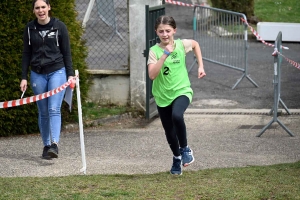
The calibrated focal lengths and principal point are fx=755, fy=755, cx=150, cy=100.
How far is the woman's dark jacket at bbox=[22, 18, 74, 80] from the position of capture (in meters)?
8.23

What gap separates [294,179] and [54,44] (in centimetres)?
302

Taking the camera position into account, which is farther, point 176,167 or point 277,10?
point 277,10

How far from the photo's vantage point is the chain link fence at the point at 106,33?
14008 mm

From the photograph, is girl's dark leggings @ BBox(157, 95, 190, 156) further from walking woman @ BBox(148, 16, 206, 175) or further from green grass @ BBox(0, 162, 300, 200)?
green grass @ BBox(0, 162, 300, 200)

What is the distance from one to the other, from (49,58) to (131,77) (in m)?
3.45

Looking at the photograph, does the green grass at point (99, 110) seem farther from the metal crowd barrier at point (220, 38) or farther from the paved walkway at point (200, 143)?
the metal crowd barrier at point (220, 38)

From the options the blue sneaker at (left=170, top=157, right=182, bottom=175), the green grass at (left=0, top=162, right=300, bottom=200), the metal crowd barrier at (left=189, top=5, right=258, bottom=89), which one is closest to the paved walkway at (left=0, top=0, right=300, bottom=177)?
the blue sneaker at (left=170, top=157, right=182, bottom=175)

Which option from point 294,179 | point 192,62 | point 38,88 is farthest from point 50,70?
point 192,62

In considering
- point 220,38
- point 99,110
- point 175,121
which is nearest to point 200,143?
point 175,121

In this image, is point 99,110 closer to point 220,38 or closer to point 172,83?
point 220,38

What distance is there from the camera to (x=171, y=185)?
22.5 ft

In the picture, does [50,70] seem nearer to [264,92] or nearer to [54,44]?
[54,44]

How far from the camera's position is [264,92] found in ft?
43.1

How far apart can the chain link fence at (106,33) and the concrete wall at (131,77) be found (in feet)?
5.66
